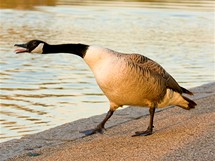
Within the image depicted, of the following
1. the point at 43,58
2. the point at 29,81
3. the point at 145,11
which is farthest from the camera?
the point at 145,11

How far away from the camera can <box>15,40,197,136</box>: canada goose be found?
8.15m

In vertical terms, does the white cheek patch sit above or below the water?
above

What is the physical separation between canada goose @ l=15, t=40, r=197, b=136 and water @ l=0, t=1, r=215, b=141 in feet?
6.81

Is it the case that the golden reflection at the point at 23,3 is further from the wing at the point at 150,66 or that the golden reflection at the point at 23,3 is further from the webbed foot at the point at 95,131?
the wing at the point at 150,66

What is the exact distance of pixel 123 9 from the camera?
3459 cm

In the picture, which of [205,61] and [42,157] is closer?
[42,157]

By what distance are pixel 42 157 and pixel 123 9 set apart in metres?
27.1

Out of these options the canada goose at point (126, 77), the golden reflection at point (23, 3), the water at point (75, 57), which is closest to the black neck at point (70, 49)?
the canada goose at point (126, 77)

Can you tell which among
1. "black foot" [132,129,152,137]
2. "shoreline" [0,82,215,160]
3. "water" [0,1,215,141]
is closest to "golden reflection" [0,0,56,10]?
"water" [0,1,215,141]

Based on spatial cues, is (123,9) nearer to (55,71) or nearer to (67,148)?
(55,71)

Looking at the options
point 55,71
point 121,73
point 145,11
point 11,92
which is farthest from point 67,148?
point 145,11

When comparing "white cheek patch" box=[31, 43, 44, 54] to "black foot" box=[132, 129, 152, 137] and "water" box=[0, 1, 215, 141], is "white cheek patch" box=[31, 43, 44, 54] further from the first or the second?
"water" box=[0, 1, 215, 141]

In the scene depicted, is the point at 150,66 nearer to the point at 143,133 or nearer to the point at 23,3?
the point at 143,133

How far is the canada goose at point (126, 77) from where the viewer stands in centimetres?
815
